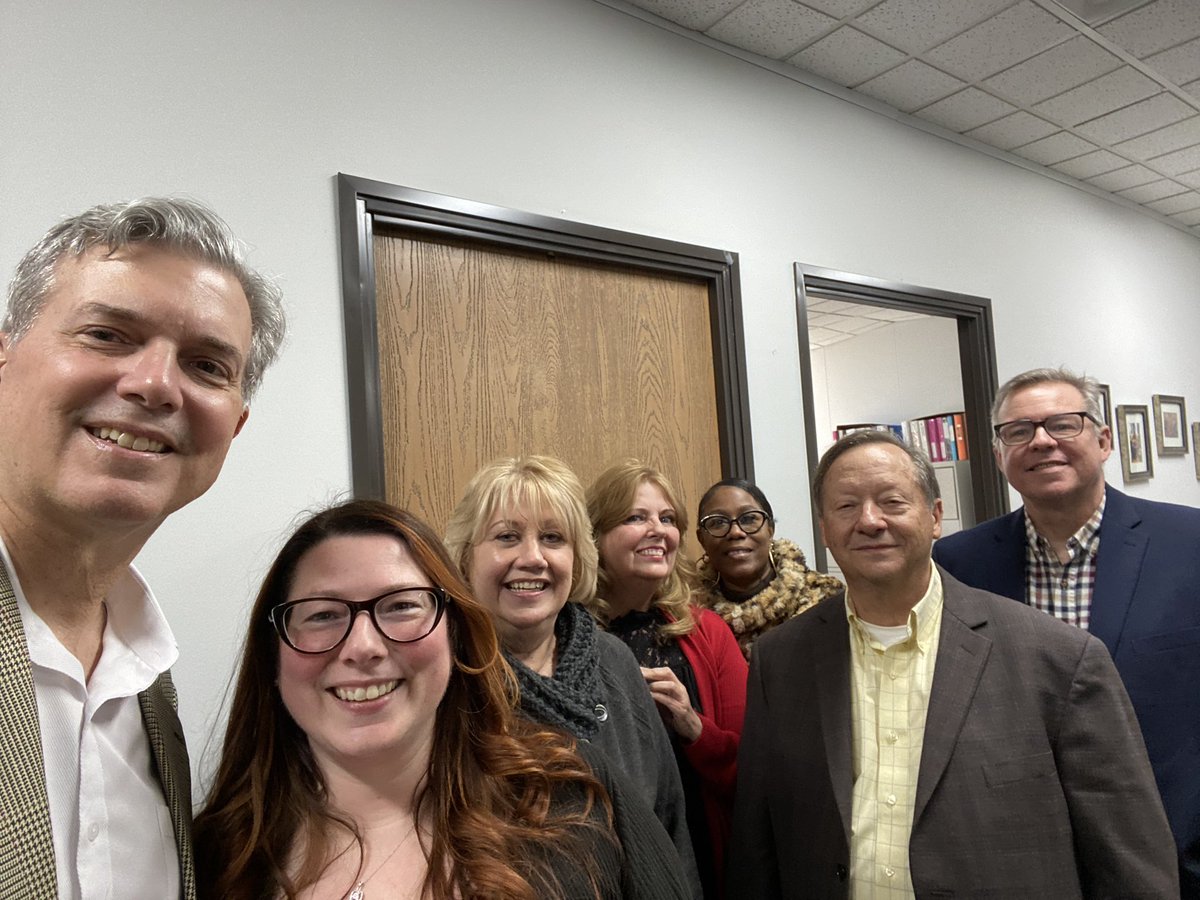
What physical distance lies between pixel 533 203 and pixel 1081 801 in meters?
2.04

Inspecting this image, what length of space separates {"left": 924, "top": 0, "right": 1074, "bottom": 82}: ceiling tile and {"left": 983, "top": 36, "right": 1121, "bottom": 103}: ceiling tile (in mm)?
77

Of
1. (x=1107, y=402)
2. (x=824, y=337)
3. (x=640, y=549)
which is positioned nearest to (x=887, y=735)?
(x=640, y=549)

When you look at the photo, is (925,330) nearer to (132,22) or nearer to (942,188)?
(942,188)

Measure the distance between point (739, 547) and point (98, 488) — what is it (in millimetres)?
1668

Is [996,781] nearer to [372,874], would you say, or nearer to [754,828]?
[754,828]

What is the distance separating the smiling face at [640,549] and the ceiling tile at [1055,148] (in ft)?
11.3

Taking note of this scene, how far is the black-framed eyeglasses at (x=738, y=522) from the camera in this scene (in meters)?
2.21

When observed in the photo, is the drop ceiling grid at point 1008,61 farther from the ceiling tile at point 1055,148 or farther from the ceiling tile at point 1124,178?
the ceiling tile at point 1124,178

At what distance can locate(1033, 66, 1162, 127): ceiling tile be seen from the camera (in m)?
3.50

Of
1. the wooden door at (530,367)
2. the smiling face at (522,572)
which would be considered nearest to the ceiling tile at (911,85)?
the wooden door at (530,367)

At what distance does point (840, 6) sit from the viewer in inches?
109

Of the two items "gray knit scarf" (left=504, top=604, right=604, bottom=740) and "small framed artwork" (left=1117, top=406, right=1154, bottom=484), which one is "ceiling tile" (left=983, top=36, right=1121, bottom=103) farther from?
"gray knit scarf" (left=504, top=604, right=604, bottom=740)

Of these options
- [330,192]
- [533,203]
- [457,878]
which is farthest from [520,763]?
[533,203]

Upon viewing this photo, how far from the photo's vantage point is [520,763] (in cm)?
118
